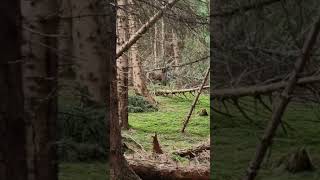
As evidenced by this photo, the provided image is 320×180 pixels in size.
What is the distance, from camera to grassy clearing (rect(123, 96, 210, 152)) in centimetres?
786

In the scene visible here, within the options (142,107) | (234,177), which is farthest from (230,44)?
(142,107)

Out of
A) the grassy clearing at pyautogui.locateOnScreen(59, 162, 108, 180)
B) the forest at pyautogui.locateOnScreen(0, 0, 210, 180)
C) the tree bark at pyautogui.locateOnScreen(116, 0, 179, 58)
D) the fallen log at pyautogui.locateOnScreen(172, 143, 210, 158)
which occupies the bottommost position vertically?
the fallen log at pyautogui.locateOnScreen(172, 143, 210, 158)

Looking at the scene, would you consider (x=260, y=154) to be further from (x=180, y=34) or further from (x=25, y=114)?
(x=180, y=34)

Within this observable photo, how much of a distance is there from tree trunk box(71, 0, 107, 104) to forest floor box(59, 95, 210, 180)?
2.01 ft

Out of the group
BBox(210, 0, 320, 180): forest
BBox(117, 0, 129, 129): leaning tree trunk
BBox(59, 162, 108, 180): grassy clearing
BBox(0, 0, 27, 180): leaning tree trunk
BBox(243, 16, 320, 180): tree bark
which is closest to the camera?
BBox(243, 16, 320, 180): tree bark

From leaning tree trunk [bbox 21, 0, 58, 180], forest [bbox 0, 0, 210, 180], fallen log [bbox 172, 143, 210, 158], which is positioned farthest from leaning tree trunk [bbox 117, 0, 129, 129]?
leaning tree trunk [bbox 21, 0, 58, 180]

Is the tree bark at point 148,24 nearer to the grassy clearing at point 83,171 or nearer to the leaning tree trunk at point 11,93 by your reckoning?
the grassy clearing at point 83,171

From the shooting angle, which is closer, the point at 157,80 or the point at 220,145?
the point at 220,145

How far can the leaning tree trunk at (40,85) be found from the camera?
245cm

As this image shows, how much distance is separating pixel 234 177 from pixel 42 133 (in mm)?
2698

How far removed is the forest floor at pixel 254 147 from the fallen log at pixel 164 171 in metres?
0.22

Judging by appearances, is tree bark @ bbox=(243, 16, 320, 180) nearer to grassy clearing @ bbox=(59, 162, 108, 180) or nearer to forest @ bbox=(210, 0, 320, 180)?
forest @ bbox=(210, 0, 320, 180)

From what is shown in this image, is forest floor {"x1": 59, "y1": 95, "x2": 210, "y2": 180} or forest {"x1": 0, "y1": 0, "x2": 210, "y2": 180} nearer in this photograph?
forest {"x1": 0, "y1": 0, "x2": 210, "y2": 180}

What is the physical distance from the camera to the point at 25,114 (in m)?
2.49
